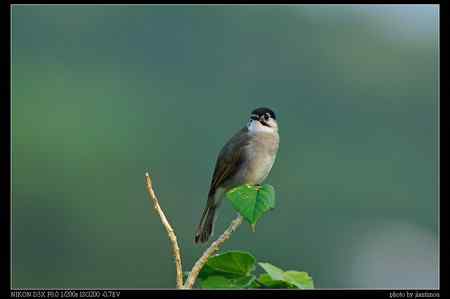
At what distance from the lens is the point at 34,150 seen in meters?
28.5

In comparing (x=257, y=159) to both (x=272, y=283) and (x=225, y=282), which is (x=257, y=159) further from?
(x=272, y=283)

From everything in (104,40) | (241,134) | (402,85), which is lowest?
(241,134)

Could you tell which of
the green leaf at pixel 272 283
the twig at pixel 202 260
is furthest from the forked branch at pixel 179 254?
the green leaf at pixel 272 283

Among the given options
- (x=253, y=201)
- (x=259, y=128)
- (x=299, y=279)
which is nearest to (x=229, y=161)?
(x=259, y=128)

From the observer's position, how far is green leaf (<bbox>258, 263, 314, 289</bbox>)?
232 cm

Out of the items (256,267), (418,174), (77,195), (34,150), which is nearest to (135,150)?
(77,195)

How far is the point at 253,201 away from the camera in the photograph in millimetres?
2805

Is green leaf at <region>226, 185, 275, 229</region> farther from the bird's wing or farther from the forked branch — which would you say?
the bird's wing

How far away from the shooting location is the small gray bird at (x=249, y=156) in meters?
5.84

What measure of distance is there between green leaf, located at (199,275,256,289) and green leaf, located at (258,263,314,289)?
6 cm

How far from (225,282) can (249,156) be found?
137 inches

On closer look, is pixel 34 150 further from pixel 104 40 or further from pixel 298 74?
pixel 298 74

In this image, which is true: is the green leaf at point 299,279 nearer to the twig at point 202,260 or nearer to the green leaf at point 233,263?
the green leaf at point 233,263

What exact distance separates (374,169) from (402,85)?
8436mm
